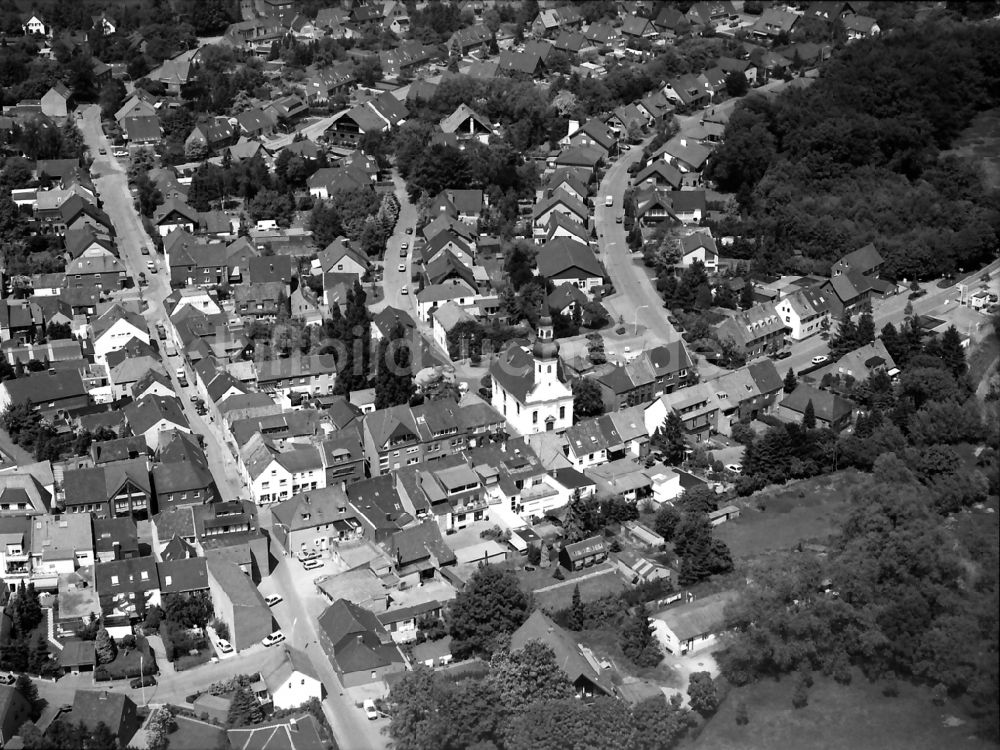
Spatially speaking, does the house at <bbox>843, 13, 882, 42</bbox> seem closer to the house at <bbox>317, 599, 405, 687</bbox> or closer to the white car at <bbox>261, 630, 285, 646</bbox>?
the house at <bbox>317, 599, 405, 687</bbox>

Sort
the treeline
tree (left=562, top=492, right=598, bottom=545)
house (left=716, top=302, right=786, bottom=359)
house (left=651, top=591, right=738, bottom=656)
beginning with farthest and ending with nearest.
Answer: house (left=716, top=302, right=786, bottom=359) < tree (left=562, top=492, right=598, bottom=545) < house (left=651, top=591, right=738, bottom=656) < the treeline

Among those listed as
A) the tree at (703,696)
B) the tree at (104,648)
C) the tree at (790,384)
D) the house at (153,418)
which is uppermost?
the house at (153,418)

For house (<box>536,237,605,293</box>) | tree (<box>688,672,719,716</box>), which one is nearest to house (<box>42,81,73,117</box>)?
house (<box>536,237,605,293</box>)

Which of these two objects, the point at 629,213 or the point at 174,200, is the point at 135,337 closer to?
the point at 174,200

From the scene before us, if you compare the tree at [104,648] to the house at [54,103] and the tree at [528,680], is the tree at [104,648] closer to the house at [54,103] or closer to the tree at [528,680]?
the tree at [528,680]

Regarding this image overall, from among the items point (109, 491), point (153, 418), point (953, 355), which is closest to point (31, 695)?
point (109, 491)

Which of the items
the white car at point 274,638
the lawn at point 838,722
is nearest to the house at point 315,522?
the white car at point 274,638
